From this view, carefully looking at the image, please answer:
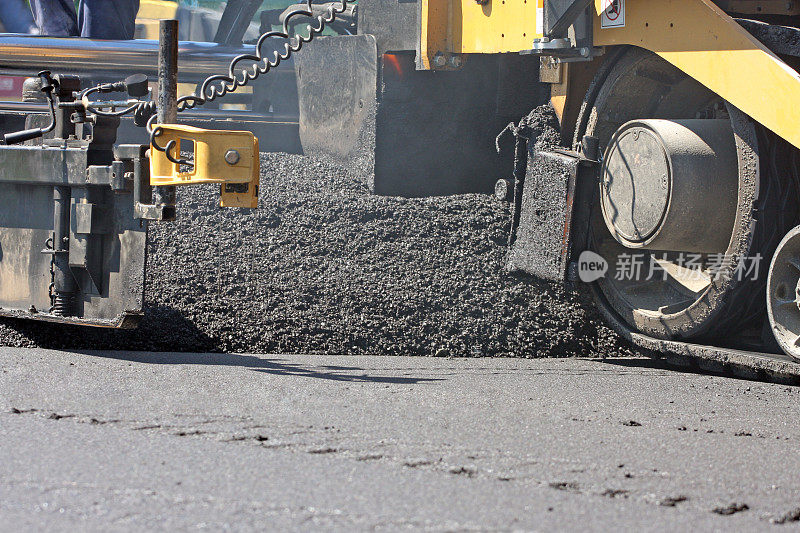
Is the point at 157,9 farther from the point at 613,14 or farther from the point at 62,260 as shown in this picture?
the point at 613,14

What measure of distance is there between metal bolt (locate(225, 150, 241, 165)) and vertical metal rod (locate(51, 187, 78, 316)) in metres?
0.99

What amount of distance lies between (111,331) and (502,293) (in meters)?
1.73

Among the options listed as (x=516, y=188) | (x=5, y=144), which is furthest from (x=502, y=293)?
(x=5, y=144)

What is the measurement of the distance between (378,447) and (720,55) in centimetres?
193

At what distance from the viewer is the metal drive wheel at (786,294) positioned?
11.5 ft

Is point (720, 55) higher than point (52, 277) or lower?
higher

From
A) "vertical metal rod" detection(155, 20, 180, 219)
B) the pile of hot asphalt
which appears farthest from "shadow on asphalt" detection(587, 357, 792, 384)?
"vertical metal rod" detection(155, 20, 180, 219)

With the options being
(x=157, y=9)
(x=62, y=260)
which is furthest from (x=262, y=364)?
(x=157, y=9)

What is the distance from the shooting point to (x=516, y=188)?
16.0ft

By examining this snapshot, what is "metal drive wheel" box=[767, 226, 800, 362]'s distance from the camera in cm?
349

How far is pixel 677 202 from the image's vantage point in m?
3.93

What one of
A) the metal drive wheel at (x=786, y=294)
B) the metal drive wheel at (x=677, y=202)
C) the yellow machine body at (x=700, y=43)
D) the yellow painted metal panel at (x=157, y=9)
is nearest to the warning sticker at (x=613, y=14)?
the yellow machine body at (x=700, y=43)

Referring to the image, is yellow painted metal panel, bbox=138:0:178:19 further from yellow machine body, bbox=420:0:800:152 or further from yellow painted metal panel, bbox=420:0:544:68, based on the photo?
yellow machine body, bbox=420:0:800:152

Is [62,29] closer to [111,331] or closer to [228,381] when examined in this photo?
[111,331]
